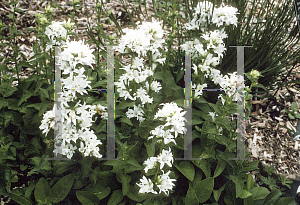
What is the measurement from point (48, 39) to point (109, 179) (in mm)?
1284

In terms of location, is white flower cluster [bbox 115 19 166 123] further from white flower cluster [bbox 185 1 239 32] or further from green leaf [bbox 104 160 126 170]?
white flower cluster [bbox 185 1 239 32]

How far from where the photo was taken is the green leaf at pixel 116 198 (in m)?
2.06

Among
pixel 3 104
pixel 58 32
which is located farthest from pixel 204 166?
pixel 3 104

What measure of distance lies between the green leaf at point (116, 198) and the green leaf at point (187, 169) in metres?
0.47

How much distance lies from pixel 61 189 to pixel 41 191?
0.49 ft

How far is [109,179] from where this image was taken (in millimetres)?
2186

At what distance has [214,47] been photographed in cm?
222

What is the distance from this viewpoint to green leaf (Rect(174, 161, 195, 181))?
6.95ft

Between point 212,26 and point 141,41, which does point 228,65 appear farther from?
point 141,41

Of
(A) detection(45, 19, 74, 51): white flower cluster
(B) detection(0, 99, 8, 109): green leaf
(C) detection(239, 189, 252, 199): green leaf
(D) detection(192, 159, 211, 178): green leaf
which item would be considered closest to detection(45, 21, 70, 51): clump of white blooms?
(A) detection(45, 19, 74, 51): white flower cluster

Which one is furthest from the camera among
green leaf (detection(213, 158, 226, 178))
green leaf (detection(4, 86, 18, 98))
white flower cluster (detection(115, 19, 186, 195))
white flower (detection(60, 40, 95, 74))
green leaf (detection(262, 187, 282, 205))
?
green leaf (detection(4, 86, 18, 98))

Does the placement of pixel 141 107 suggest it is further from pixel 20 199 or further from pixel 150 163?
pixel 20 199

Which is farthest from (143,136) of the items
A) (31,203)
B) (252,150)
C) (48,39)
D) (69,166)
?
(252,150)

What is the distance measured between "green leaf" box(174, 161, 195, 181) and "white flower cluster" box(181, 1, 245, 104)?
1.85ft
